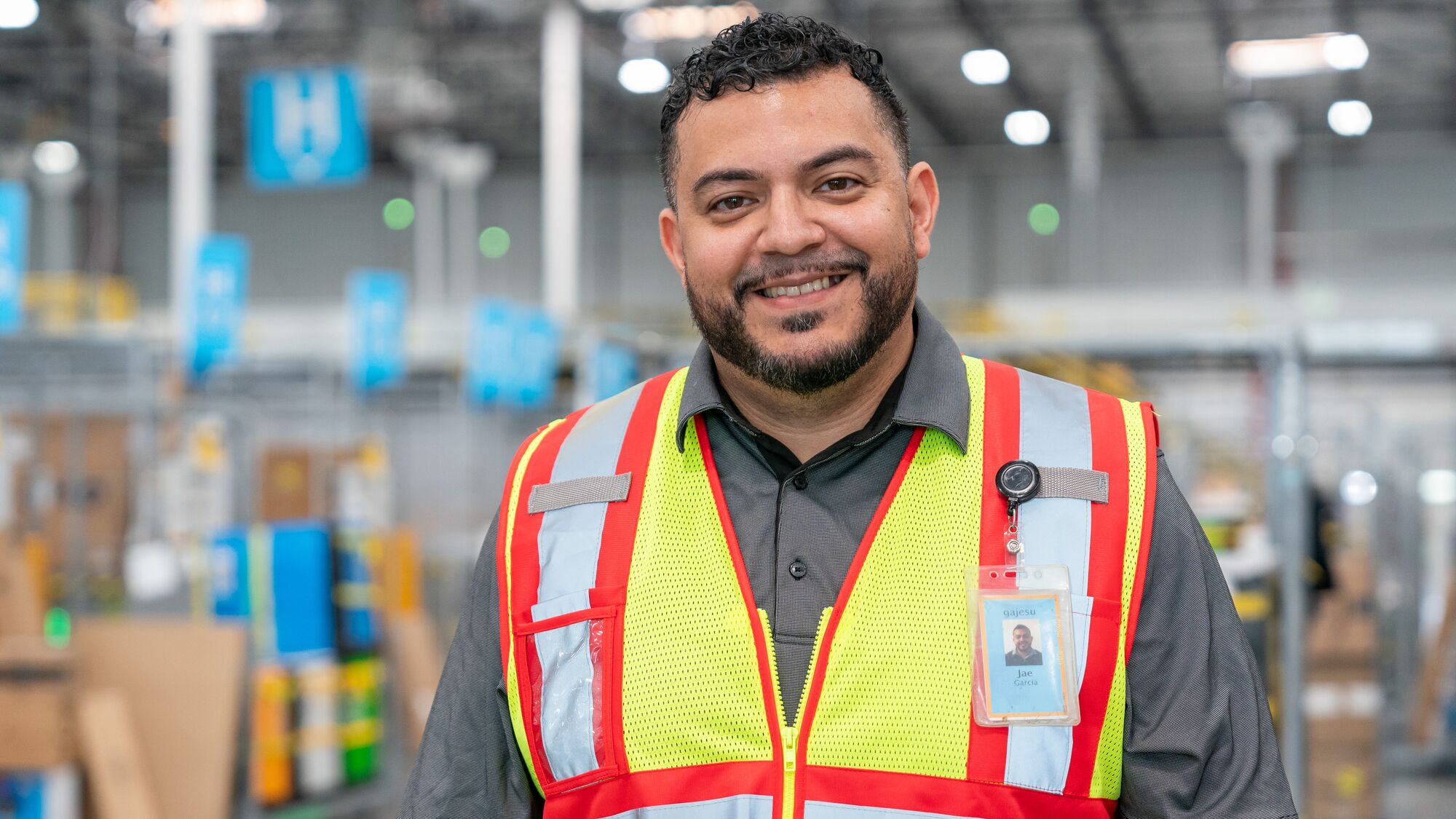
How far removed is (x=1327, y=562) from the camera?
7746 mm

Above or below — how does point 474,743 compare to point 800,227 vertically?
below

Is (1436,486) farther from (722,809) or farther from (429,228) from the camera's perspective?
(429,228)

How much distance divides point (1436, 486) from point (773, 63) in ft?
30.8

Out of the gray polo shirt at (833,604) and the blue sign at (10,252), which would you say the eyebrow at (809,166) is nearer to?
the gray polo shirt at (833,604)

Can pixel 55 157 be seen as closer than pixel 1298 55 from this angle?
No

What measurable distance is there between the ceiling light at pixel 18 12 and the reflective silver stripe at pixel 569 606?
13.5m

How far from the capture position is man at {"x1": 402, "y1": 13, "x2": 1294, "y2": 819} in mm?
1409

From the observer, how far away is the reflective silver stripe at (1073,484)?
57.0 inches

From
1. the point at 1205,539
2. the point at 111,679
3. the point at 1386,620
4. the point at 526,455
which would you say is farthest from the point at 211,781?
the point at 1386,620

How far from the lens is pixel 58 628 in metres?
6.20

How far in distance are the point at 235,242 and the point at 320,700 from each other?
231 centimetres

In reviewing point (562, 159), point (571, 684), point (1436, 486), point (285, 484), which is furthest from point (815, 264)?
point (562, 159)

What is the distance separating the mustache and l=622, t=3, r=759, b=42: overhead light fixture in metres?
11.6

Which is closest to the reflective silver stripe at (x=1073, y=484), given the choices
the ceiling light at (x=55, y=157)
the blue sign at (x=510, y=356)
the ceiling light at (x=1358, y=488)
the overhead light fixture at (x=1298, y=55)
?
the blue sign at (x=510, y=356)
